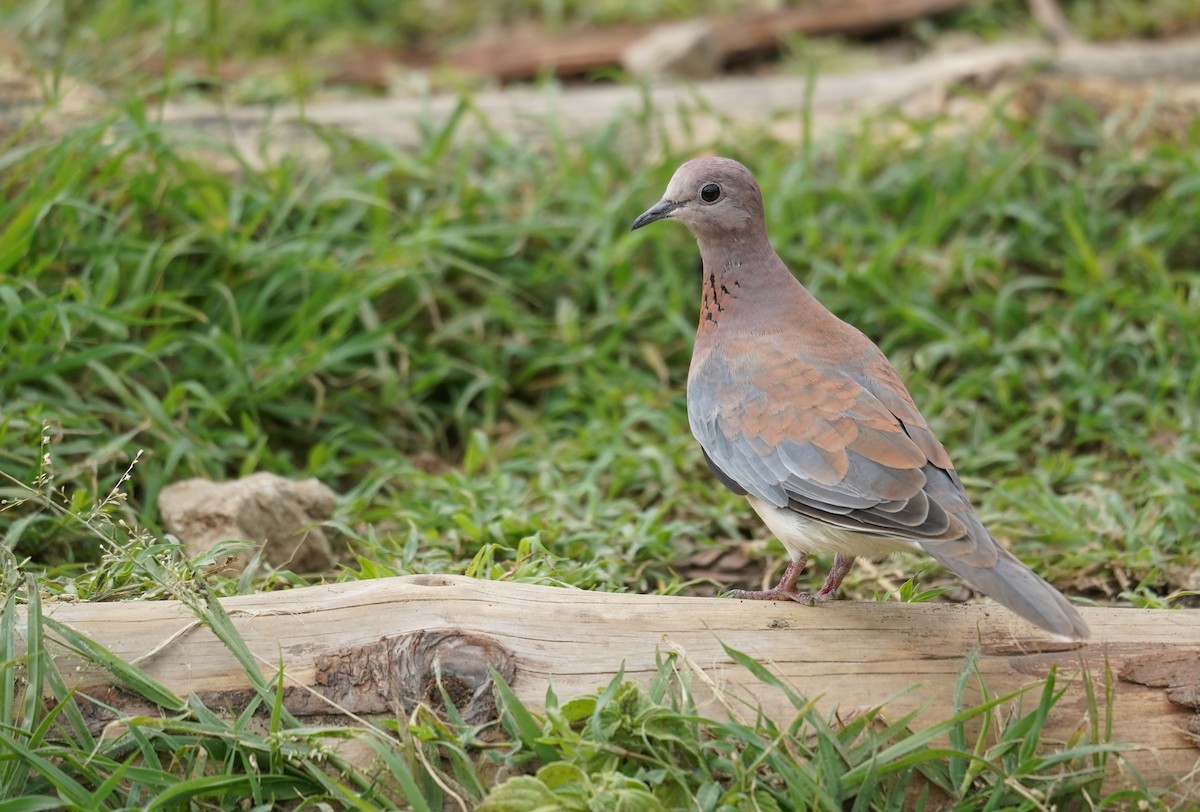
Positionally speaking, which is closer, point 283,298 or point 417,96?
point 283,298

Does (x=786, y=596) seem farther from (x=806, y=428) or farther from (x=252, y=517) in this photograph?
(x=252, y=517)

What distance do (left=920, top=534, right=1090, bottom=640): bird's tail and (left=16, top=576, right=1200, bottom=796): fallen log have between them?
0.22m

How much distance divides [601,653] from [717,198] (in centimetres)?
160

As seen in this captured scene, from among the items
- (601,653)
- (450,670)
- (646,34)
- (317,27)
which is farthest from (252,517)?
(317,27)

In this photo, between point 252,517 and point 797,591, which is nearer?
point 797,591

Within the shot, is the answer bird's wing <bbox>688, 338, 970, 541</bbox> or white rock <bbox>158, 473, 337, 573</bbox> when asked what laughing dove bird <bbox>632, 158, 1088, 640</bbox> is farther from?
white rock <bbox>158, 473, 337, 573</bbox>

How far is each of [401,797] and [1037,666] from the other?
148 centimetres

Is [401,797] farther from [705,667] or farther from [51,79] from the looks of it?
[51,79]

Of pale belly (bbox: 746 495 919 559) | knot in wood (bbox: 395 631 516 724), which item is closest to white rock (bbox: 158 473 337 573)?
knot in wood (bbox: 395 631 516 724)

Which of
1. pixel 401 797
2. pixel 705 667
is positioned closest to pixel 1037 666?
pixel 705 667

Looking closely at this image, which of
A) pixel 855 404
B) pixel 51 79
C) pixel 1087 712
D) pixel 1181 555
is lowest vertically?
pixel 1181 555

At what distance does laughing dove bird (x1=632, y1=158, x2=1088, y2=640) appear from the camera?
288 centimetres

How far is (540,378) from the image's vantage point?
208 inches

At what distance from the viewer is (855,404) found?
3275 millimetres
